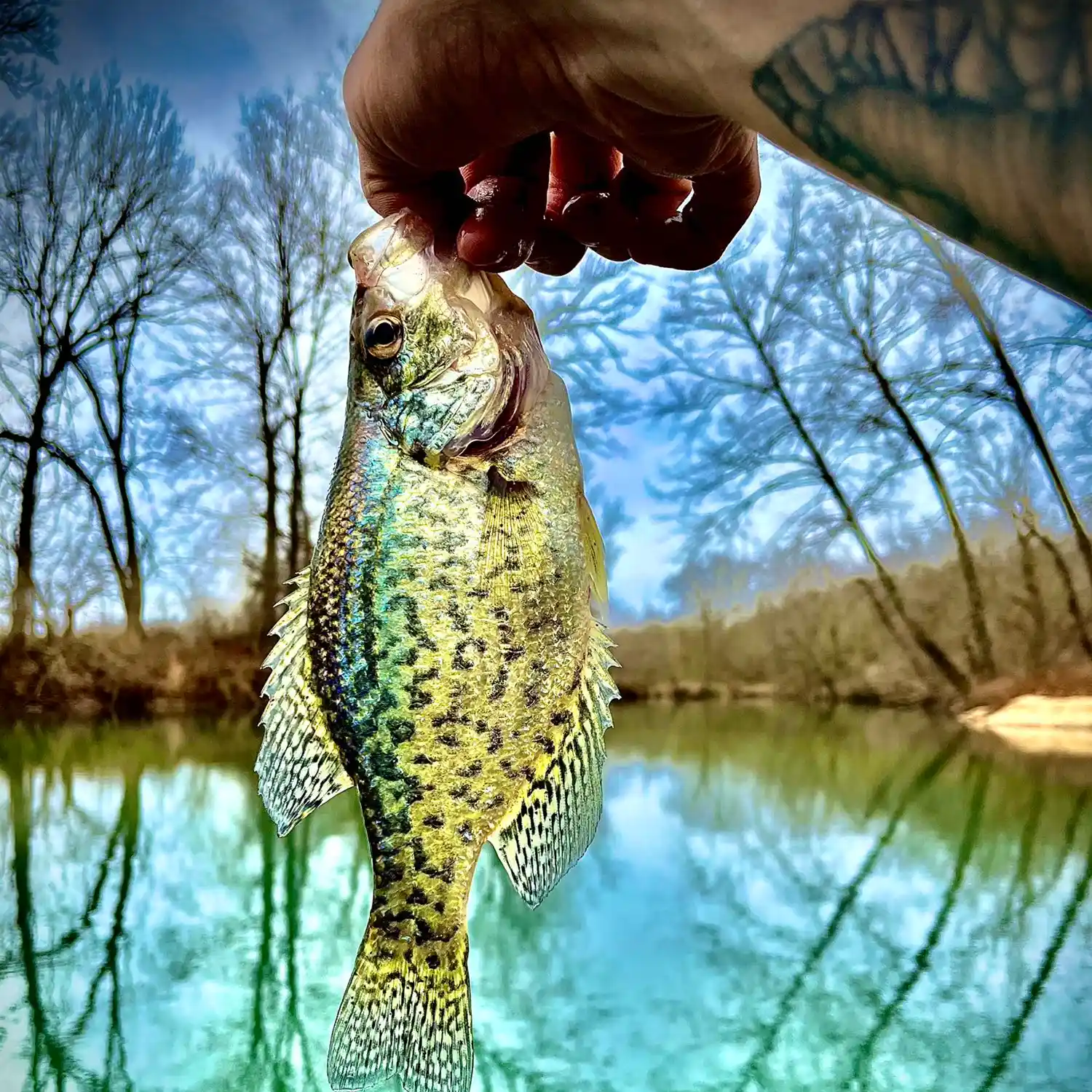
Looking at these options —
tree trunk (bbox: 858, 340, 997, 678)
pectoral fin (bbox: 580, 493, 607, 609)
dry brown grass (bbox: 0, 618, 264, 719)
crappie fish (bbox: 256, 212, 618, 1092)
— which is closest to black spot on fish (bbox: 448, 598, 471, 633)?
crappie fish (bbox: 256, 212, 618, 1092)

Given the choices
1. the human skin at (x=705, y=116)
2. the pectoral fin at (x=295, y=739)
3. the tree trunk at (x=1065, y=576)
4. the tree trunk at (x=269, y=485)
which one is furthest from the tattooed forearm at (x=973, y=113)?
the tree trunk at (x=1065, y=576)

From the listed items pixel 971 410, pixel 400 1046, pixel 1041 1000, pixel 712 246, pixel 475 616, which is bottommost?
pixel 1041 1000

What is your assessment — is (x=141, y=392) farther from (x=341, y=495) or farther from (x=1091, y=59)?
(x=1091, y=59)

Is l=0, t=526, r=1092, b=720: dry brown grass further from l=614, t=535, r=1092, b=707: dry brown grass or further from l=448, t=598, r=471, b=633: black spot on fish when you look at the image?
l=448, t=598, r=471, b=633: black spot on fish

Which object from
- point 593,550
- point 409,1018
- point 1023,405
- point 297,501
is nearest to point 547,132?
point 593,550

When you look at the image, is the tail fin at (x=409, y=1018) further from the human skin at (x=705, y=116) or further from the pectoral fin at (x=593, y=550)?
the human skin at (x=705, y=116)

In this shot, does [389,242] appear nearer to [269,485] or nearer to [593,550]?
[593,550]

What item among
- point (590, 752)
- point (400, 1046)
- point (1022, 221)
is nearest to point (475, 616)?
point (590, 752)
